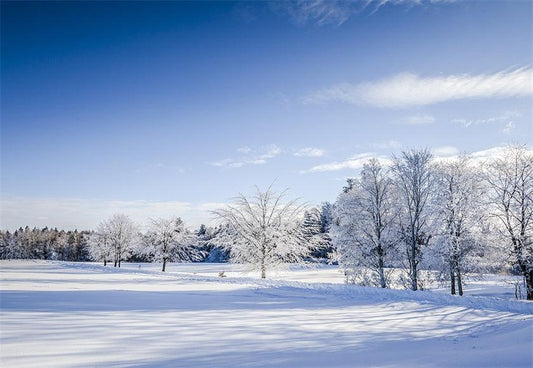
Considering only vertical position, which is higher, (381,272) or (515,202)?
(515,202)

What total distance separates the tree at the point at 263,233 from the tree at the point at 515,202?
51.3 ft

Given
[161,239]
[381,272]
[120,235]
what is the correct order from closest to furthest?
[381,272] < [161,239] < [120,235]

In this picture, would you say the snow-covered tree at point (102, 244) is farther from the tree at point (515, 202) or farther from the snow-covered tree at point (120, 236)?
the tree at point (515, 202)

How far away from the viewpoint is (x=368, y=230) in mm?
23906

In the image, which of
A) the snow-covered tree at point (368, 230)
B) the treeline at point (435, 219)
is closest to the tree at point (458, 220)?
the treeline at point (435, 219)

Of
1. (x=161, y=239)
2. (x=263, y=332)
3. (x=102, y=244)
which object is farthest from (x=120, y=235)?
(x=263, y=332)

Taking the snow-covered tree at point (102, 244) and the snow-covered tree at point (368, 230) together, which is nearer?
the snow-covered tree at point (368, 230)

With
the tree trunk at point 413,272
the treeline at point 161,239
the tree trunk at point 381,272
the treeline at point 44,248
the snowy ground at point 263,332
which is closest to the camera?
the snowy ground at point 263,332

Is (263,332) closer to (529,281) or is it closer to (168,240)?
(529,281)

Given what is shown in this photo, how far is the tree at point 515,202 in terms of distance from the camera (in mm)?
20953

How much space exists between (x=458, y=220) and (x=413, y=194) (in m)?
3.84

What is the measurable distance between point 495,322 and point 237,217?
79.0 ft

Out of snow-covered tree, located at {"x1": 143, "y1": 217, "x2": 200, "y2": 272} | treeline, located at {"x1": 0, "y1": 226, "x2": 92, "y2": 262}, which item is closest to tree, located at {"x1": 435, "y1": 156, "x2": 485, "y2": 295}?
snow-covered tree, located at {"x1": 143, "y1": 217, "x2": 200, "y2": 272}

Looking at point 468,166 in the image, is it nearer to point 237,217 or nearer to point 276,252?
point 276,252
